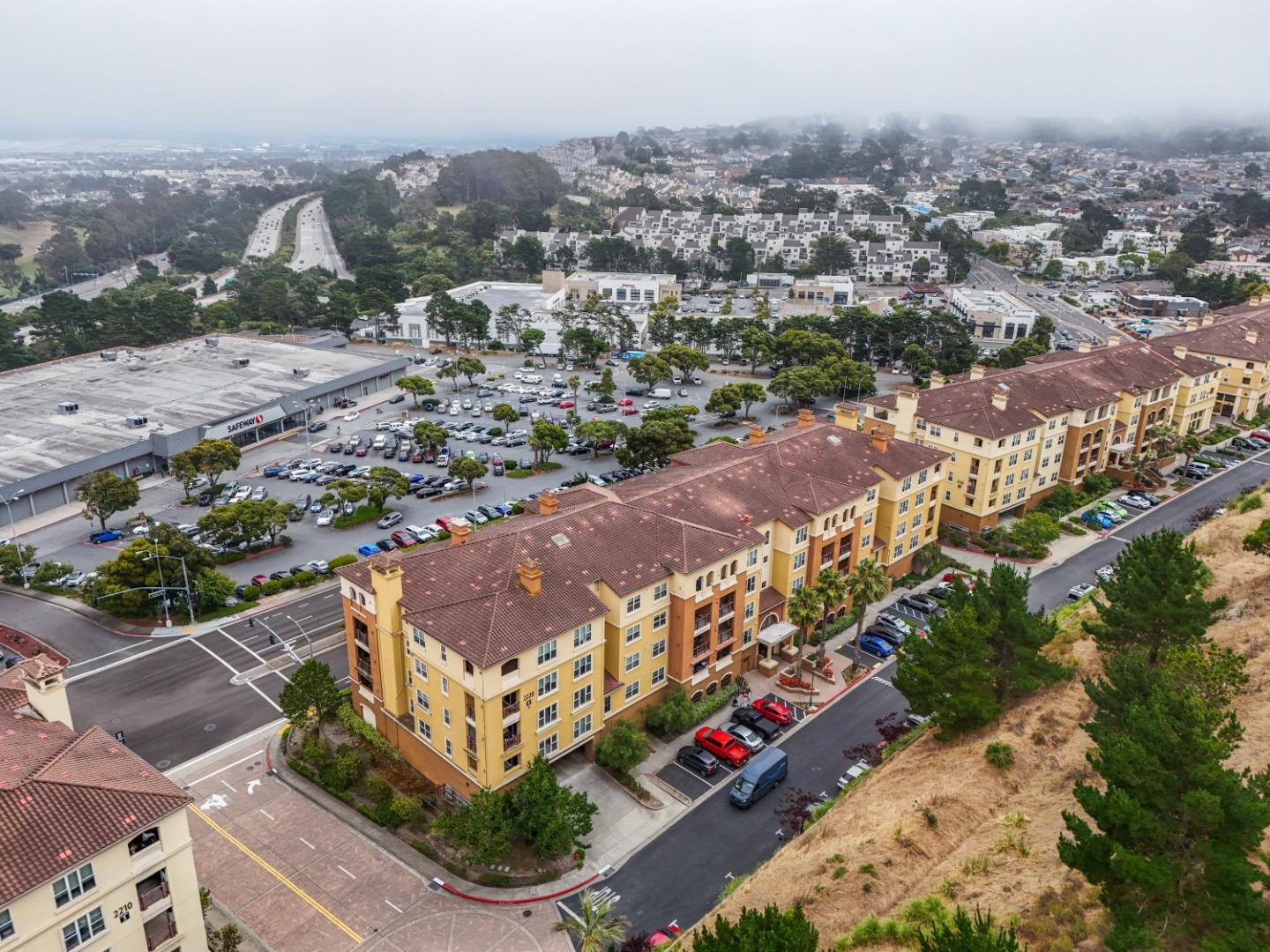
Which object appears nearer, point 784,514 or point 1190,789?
point 1190,789

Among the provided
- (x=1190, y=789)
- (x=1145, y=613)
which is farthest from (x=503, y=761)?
(x=1145, y=613)

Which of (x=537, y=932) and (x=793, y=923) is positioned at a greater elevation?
(x=793, y=923)

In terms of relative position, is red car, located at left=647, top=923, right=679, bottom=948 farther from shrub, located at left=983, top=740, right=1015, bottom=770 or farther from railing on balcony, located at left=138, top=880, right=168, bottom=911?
railing on balcony, located at left=138, top=880, right=168, bottom=911

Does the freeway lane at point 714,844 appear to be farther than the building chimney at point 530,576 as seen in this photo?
No

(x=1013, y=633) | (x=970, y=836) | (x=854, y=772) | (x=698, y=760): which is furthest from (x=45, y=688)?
(x=1013, y=633)

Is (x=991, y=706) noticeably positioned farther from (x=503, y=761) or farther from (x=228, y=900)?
(x=228, y=900)

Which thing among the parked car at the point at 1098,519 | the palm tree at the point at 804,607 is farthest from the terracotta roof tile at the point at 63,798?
the parked car at the point at 1098,519

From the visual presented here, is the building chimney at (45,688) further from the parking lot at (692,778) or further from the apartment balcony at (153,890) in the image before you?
the parking lot at (692,778)

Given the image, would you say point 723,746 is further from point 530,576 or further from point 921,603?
point 921,603
